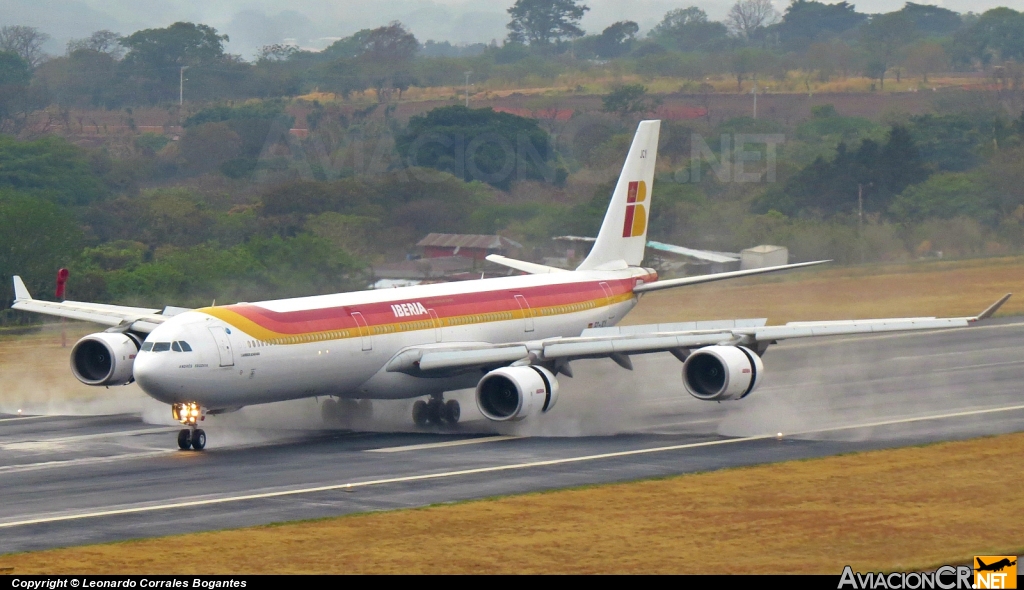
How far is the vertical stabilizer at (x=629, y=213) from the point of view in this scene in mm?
49750

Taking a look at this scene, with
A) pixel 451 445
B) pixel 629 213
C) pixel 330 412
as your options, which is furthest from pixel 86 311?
pixel 629 213

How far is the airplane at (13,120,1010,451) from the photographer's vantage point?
36.6 m

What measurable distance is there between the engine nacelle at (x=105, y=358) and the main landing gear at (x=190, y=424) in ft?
14.2

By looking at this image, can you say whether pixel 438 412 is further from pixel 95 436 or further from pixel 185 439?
pixel 95 436

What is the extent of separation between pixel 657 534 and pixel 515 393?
12097 millimetres

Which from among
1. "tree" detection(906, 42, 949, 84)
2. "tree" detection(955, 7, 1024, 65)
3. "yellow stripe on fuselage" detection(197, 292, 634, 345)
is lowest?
"yellow stripe on fuselage" detection(197, 292, 634, 345)

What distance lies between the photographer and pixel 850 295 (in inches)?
2717

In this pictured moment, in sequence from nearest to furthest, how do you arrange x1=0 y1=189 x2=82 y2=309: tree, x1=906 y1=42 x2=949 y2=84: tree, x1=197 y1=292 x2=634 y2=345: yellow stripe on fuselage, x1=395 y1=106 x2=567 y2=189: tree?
1. x1=197 y1=292 x2=634 y2=345: yellow stripe on fuselage
2. x1=0 y1=189 x2=82 y2=309: tree
3. x1=395 y1=106 x2=567 y2=189: tree
4. x1=906 y1=42 x2=949 y2=84: tree

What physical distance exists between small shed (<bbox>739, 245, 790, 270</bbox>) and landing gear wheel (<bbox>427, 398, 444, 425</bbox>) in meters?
34.3

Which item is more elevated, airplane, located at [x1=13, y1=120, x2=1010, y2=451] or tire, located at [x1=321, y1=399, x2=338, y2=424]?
airplane, located at [x1=13, y1=120, x2=1010, y2=451]

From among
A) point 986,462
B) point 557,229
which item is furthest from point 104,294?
point 986,462

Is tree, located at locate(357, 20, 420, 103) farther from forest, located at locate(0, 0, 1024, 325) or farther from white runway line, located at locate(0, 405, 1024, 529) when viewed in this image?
white runway line, located at locate(0, 405, 1024, 529)

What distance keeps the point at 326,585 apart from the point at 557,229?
175 ft

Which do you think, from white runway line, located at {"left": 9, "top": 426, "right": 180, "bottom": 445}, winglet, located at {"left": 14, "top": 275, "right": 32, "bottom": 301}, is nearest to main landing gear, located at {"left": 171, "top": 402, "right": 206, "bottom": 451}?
white runway line, located at {"left": 9, "top": 426, "right": 180, "bottom": 445}
